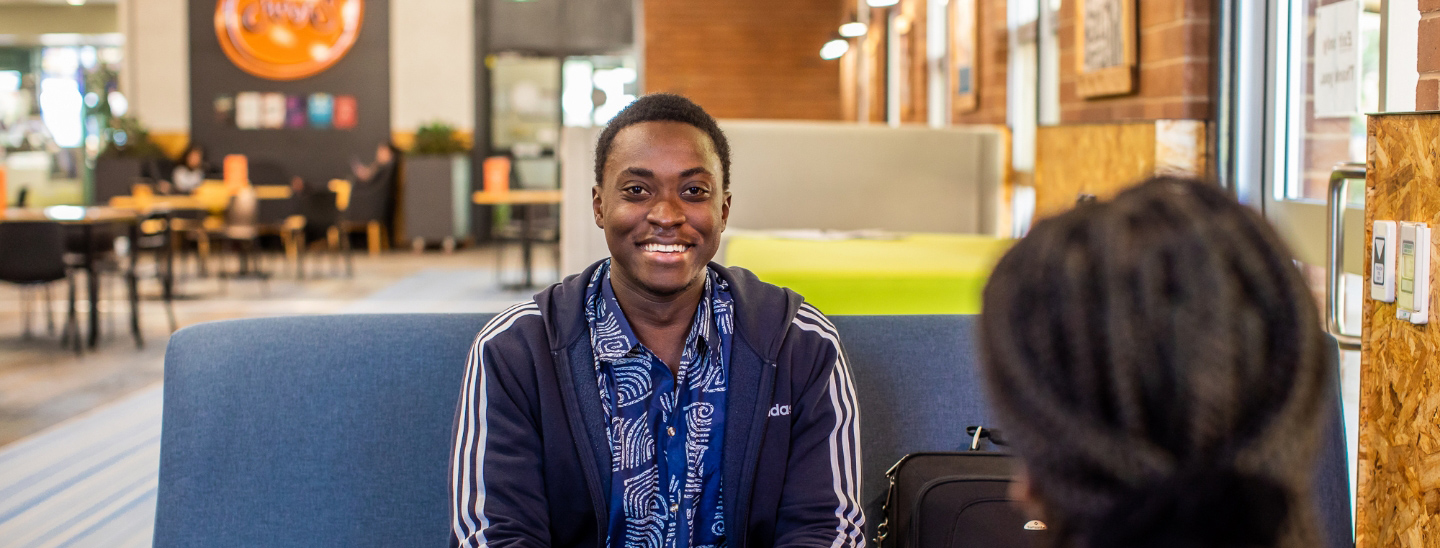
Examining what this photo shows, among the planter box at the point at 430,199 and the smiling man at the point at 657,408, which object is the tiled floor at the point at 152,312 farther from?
the smiling man at the point at 657,408

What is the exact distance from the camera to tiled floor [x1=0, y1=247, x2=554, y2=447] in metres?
4.88

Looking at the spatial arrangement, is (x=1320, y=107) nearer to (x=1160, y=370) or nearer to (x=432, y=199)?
(x=1160, y=370)

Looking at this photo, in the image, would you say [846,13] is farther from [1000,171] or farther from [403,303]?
[1000,171]

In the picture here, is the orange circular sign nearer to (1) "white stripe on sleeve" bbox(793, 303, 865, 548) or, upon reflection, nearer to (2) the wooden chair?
(2) the wooden chair

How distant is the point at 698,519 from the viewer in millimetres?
1438

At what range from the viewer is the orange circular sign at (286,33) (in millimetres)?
12578

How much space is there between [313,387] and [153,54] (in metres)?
12.6

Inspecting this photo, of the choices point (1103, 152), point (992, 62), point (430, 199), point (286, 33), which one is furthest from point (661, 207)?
point (286, 33)

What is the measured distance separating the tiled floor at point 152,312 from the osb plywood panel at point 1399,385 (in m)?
3.69

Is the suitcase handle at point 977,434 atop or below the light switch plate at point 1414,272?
below

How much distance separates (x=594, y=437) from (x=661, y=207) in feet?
1.04

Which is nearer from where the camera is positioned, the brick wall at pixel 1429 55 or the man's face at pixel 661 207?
the man's face at pixel 661 207

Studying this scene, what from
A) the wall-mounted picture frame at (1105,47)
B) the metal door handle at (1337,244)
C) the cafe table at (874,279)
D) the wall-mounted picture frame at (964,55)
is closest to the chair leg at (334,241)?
the wall-mounted picture frame at (964,55)

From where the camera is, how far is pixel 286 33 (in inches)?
498
